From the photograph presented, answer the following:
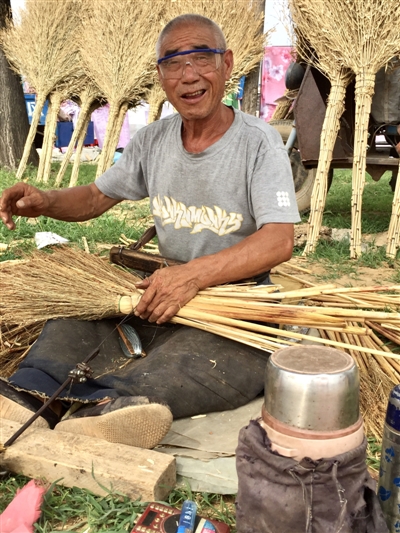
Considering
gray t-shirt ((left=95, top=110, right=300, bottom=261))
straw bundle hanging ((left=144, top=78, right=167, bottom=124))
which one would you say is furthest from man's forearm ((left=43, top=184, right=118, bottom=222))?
straw bundle hanging ((left=144, top=78, right=167, bottom=124))

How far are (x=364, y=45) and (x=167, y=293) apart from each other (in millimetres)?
3131

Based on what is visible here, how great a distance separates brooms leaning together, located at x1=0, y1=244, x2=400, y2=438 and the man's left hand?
5 cm

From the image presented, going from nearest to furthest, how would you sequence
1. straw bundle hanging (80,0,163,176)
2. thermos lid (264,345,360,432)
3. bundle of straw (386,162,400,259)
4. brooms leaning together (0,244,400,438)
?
thermos lid (264,345,360,432), brooms leaning together (0,244,400,438), bundle of straw (386,162,400,259), straw bundle hanging (80,0,163,176)

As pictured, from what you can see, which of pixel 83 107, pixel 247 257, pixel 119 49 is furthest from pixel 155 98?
pixel 247 257

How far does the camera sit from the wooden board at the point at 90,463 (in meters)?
1.50

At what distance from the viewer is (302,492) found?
1120 mm

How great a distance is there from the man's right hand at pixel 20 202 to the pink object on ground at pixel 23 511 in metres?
1.27

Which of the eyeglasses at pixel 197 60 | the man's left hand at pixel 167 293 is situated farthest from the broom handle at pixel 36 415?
the eyeglasses at pixel 197 60

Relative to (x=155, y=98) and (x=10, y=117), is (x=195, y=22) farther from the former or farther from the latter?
(x=10, y=117)

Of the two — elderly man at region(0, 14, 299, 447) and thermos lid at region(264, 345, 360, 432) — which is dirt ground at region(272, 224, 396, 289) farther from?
thermos lid at region(264, 345, 360, 432)

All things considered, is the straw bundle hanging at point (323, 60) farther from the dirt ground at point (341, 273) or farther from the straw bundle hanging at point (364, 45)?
the dirt ground at point (341, 273)

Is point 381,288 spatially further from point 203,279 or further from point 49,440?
point 49,440

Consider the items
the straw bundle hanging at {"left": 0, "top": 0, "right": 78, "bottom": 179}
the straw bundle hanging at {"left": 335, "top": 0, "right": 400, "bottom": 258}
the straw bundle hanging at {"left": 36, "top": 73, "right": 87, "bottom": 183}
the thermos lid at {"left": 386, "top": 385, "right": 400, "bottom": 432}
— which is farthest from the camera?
the straw bundle hanging at {"left": 36, "top": 73, "right": 87, "bottom": 183}

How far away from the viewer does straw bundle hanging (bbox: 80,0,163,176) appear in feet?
22.8
